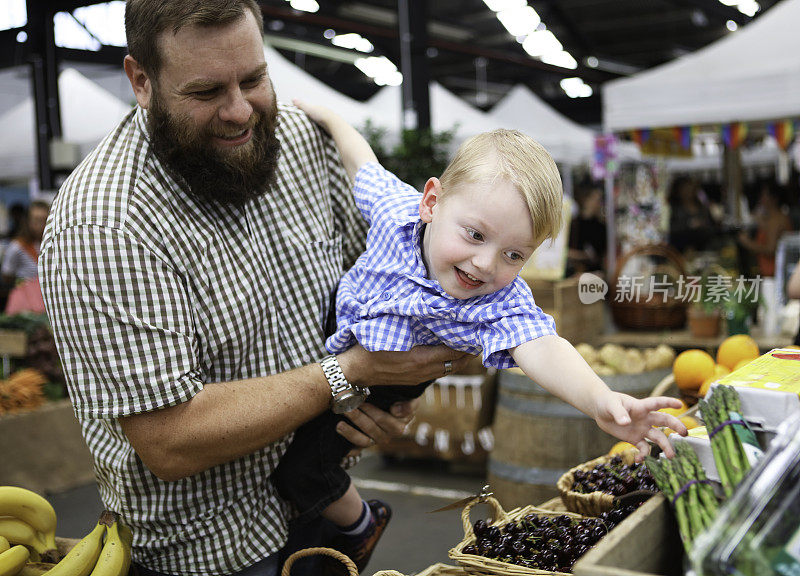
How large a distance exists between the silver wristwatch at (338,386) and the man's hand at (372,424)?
0.12 m

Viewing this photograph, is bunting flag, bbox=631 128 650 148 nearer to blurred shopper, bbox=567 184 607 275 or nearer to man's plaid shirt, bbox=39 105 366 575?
blurred shopper, bbox=567 184 607 275

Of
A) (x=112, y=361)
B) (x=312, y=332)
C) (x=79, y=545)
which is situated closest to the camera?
(x=112, y=361)

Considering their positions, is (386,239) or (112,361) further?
(386,239)

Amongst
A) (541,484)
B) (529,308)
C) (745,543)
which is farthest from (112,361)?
(541,484)

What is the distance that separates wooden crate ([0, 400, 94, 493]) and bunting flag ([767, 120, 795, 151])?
5.70m

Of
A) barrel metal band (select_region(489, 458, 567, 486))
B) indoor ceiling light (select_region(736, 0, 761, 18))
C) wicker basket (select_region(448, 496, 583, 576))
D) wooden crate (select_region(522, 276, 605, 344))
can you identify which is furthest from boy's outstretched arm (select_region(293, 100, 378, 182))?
indoor ceiling light (select_region(736, 0, 761, 18))

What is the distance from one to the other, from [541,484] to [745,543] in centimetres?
247

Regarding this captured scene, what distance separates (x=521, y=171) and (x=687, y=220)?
785cm

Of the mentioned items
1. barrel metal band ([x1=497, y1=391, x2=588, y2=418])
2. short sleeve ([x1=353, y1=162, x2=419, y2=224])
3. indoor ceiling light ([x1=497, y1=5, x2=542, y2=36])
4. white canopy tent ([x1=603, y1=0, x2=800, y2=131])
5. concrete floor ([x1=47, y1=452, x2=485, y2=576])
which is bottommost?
concrete floor ([x1=47, y1=452, x2=485, y2=576])

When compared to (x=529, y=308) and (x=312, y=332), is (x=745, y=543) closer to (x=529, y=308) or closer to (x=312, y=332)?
(x=529, y=308)

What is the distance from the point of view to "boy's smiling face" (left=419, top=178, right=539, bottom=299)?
1.40m

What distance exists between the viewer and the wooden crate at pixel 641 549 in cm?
96

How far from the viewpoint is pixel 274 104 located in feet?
5.41

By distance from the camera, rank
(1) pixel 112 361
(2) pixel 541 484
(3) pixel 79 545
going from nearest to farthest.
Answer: (1) pixel 112 361 → (3) pixel 79 545 → (2) pixel 541 484
